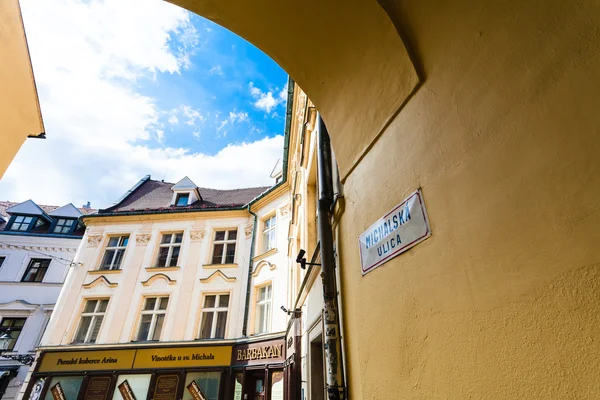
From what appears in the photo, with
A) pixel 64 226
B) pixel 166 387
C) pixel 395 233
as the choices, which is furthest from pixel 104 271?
pixel 395 233

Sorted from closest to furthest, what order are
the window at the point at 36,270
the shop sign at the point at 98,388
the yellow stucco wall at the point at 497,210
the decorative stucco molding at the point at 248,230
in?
the yellow stucco wall at the point at 497,210 < the shop sign at the point at 98,388 < the decorative stucco molding at the point at 248,230 < the window at the point at 36,270

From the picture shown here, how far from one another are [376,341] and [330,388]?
1010mm

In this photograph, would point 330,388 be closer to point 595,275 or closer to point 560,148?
point 595,275

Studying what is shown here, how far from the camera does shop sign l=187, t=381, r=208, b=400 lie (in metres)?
10.1

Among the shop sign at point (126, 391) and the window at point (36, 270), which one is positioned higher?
the window at point (36, 270)

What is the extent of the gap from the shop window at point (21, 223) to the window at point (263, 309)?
1600 cm

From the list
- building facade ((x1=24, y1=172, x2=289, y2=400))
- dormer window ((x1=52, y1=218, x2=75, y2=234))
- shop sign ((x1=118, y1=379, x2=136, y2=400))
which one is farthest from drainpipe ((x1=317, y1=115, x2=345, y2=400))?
dormer window ((x1=52, y1=218, x2=75, y2=234))

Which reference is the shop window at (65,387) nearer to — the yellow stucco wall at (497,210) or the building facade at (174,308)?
the building facade at (174,308)

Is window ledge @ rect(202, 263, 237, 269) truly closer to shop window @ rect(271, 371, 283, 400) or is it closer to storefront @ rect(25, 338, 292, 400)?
storefront @ rect(25, 338, 292, 400)

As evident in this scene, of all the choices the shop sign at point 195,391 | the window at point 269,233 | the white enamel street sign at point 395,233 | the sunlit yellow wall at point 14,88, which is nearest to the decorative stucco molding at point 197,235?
the window at point 269,233

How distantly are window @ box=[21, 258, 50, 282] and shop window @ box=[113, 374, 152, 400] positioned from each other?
9.92m

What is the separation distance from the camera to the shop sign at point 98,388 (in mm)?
10539

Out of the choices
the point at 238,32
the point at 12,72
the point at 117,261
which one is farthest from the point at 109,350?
the point at 238,32

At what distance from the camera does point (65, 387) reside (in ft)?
35.3
